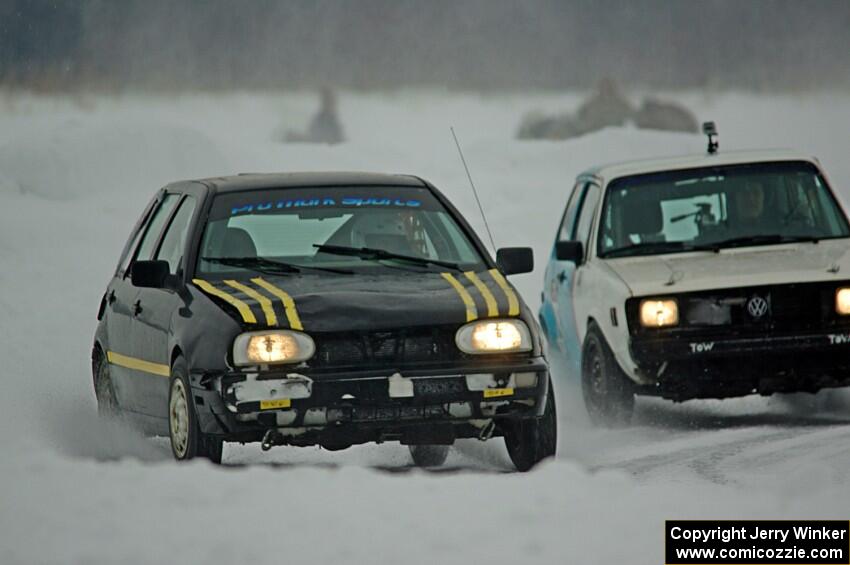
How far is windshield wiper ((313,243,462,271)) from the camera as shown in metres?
10.0

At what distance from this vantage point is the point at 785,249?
1245 centimetres

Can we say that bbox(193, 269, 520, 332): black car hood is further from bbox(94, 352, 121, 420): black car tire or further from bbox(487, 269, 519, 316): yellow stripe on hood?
bbox(94, 352, 121, 420): black car tire

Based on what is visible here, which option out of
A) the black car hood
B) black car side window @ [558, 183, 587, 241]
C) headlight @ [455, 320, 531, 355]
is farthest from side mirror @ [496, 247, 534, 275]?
black car side window @ [558, 183, 587, 241]

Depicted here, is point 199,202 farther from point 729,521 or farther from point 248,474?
point 729,521

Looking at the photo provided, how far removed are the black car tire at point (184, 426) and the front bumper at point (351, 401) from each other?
0.23 feet

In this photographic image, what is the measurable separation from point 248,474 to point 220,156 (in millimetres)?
34392

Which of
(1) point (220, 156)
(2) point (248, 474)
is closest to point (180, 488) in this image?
(2) point (248, 474)

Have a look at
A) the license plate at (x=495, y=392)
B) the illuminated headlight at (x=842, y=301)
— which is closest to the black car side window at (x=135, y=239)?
the license plate at (x=495, y=392)

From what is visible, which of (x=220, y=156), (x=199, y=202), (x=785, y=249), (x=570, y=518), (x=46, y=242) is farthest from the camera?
(x=220, y=156)

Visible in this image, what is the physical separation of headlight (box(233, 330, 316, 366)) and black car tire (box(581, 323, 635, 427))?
332 centimetres

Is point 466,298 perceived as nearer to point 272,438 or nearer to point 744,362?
point 272,438

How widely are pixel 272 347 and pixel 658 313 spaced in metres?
3.37

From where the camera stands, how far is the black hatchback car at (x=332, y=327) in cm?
905

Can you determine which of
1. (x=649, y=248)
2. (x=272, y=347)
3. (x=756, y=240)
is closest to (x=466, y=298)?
(x=272, y=347)
